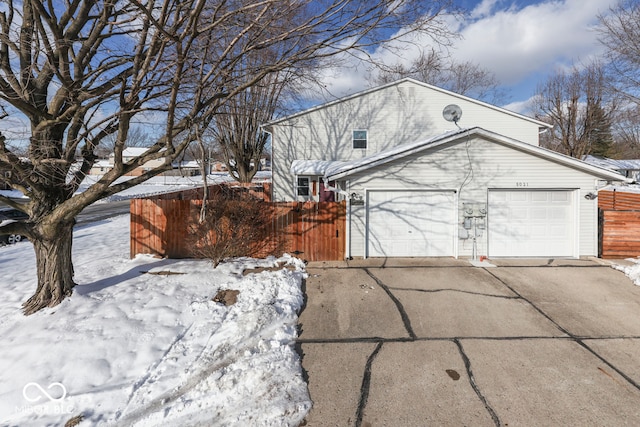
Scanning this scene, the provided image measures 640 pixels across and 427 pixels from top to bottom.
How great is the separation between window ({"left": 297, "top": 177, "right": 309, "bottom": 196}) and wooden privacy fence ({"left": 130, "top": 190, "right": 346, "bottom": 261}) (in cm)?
516

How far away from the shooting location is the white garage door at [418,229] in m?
8.87

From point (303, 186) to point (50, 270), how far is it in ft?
31.8

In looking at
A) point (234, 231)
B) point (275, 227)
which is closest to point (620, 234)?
point (275, 227)

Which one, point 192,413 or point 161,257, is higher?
point 161,257

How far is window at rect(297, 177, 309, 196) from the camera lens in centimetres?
1381

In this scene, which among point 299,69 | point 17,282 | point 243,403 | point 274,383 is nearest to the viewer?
point 243,403

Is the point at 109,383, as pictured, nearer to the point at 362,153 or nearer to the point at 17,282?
the point at 17,282

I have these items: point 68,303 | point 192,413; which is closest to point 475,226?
point 192,413

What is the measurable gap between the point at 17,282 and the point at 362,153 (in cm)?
1214

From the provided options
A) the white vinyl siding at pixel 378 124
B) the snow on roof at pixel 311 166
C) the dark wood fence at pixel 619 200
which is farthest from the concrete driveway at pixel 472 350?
the dark wood fence at pixel 619 200

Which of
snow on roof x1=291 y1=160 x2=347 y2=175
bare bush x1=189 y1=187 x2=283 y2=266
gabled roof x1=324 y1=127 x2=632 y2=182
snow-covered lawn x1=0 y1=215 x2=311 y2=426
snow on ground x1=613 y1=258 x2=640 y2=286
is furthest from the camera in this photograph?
snow on roof x1=291 y1=160 x2=347 y2=175

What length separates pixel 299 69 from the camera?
610 centimetres

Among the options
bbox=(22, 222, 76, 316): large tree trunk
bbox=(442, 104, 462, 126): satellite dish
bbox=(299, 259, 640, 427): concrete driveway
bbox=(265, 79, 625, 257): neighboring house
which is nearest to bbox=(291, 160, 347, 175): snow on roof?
bbox=(265, 79, 625, 257): neighboring house

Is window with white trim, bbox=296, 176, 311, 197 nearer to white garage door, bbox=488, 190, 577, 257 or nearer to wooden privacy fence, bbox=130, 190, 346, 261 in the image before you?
wooden privacy fence, bbox=130, 190, 346, 261
